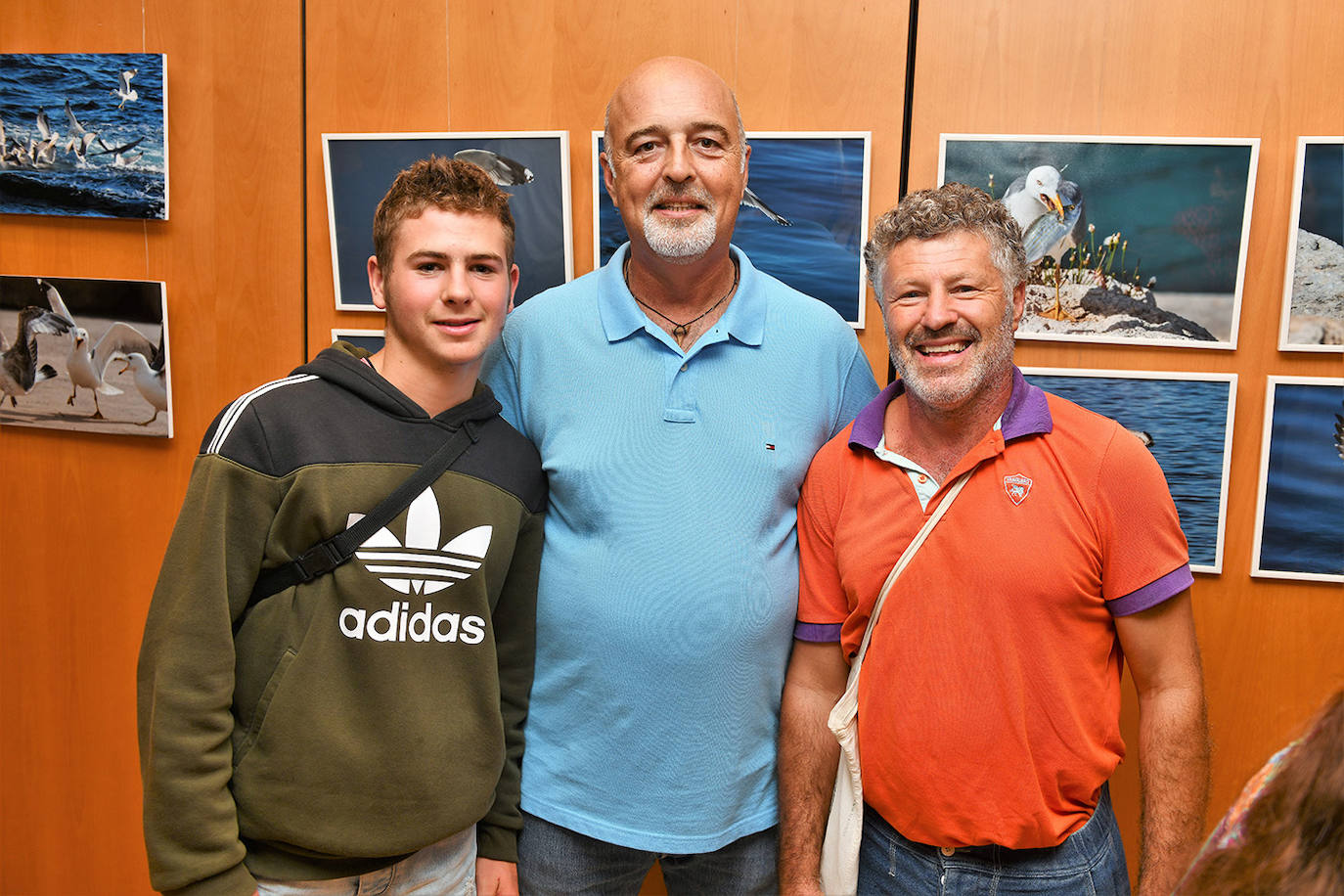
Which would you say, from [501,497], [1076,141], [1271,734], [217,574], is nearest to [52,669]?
[217,574]

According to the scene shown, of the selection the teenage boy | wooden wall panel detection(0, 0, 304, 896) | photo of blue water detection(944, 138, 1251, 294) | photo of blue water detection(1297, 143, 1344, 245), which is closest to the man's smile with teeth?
photo of blue water detection(944, 138, 1251, 294)

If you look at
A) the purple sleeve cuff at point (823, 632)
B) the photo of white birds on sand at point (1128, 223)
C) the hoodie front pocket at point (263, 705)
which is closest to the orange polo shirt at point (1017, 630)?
the purple sleeve cuff at point (823, 632)

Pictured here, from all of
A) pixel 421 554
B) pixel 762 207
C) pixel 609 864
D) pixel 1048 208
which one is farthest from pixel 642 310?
pixel 609 864

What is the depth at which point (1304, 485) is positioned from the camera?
2.14m

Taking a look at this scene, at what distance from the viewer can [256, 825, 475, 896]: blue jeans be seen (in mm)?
1598

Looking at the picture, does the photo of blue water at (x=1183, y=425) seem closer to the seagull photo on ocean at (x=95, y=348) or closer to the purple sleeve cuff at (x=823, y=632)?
the purple sleeve cuff at (x=823, y=632)

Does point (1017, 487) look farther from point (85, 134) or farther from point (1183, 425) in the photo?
point (85, 134)

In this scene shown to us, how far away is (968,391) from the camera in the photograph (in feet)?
5.32

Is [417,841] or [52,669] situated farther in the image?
[52,669]

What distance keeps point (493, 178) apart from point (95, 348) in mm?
1341

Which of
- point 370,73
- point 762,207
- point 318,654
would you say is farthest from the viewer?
point 370,73

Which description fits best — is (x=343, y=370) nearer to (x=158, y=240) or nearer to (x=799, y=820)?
(x=799, y=820)

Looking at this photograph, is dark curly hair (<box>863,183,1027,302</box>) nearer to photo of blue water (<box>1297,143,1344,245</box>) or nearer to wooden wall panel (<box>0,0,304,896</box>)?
photo of blue water (<box>1297,143,1344,245</box>)

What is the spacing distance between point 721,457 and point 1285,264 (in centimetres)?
145
